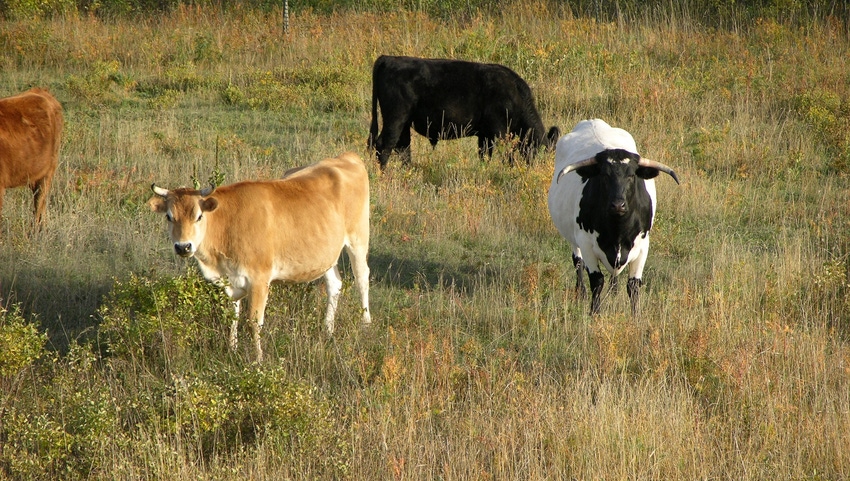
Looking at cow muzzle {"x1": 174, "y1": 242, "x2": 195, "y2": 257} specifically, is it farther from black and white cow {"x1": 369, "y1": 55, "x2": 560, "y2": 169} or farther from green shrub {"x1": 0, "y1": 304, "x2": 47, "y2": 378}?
black and white cow {"x1": 369, "y1": 55, "x2": 560, "y2": 169}

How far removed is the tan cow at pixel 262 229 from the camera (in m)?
6.07

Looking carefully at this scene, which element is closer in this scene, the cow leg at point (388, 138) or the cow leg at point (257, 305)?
the cow leg at point (257, 305)

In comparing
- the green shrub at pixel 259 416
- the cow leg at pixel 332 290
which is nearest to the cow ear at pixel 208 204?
the green shrub at pixel 259 416

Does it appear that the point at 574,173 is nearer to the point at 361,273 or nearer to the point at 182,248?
the point at 361,273

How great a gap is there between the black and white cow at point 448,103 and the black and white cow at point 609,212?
14.2 ft

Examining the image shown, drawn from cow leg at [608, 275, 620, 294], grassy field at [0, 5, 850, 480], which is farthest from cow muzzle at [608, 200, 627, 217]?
grassy field at [0, 5, 850, 480]

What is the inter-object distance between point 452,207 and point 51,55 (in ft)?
34.2

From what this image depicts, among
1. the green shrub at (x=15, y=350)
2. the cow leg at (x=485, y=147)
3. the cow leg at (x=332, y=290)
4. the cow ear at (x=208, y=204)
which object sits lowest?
the cow leg at (x=485, y=147)

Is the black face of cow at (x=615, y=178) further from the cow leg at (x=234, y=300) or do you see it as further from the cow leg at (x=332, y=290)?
the cow leg at (x=234, y=300)

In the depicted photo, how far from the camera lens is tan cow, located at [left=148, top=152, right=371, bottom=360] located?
6074mm

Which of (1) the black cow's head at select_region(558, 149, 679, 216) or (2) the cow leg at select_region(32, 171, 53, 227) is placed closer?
(1) the black cow's head at select_region(558, 149, 679, 216)

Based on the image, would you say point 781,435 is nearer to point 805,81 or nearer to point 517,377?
point 517,377

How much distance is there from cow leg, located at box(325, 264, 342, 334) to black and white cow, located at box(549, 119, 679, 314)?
201cm

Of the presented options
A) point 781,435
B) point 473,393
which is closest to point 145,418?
point 473,393
